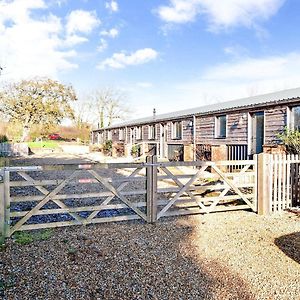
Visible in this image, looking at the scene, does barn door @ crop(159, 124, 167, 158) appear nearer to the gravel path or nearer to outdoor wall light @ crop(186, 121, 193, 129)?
outdoor wall light @ crop(186, 121, 193, 129)

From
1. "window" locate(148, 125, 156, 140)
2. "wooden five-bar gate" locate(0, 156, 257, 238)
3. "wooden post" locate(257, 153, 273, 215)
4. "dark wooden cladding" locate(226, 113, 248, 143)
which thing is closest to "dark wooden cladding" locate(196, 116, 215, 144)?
"dark wooden cladding" locate(226, 113, 248, 143)

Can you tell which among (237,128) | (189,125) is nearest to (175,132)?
(189,125)

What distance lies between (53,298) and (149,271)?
1211 millimetres

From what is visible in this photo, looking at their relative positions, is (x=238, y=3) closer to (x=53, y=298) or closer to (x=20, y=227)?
(x=20, y=227)

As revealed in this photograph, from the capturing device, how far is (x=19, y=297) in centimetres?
301

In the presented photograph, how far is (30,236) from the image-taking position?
4.89 m

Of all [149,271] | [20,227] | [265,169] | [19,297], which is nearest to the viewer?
[19,297]

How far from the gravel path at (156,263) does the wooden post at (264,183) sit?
987 mm

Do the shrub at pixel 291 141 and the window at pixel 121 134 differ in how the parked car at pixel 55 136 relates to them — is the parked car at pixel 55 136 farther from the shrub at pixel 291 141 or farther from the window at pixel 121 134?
the shrub at pixel 291 141

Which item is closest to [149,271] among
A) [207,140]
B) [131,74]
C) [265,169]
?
[265,169]

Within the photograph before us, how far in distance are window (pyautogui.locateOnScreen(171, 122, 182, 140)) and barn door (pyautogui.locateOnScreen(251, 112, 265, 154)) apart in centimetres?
725

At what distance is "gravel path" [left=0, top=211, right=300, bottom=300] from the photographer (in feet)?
10.6

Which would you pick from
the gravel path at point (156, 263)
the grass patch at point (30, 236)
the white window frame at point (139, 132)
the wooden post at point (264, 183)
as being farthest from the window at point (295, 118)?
the white window frame at point (139, 132)

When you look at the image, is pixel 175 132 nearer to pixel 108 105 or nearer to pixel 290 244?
pixel 290 244
